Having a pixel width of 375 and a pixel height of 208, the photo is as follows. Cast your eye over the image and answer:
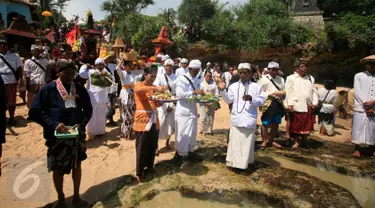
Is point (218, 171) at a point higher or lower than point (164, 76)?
lower

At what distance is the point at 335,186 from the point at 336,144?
9.42ft

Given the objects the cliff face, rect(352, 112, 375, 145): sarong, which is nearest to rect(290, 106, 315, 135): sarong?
rect(352, 112, 375, 145): sarong

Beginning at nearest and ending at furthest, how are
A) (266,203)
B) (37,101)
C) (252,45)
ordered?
(37,101), (266,203), (252,45)

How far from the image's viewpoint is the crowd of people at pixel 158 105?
10.8ft

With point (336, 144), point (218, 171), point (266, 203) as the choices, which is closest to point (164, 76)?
point (218, 171)

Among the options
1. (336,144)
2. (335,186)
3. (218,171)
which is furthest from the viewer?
(336,144)

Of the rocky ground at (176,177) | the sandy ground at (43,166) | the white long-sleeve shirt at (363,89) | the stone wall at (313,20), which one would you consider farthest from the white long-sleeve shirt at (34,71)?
the stone wall at (313,20)

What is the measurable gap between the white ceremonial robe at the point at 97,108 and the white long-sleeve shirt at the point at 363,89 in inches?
225

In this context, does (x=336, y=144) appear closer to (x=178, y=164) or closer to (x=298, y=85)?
(x=298, y=85)

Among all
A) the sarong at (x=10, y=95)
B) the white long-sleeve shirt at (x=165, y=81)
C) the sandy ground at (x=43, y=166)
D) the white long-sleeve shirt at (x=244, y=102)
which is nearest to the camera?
the sandy ground at (x=43, y=166)

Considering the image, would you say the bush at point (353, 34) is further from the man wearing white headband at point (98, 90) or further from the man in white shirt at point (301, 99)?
the man wearing white headband at point (98, 90)

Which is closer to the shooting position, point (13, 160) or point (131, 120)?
point (13, 160)

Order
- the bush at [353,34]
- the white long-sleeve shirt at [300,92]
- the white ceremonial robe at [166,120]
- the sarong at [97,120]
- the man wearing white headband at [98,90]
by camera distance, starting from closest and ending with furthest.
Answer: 1. the white ceremonial robe at [166,120]
2. the man wearing white headband at [98,90]
3. the sarong at [97,120]
4. the white long-sleeve shirt at [300,92]
5. the bush at [353,34]

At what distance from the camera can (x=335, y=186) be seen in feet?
14.8
